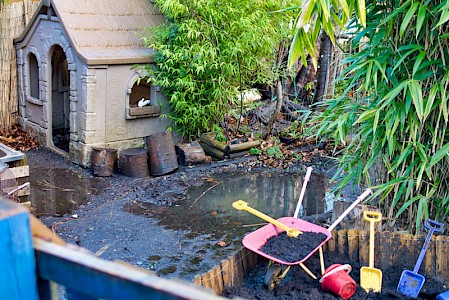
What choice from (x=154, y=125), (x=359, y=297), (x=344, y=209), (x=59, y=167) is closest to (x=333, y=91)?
(x=154, y=125)

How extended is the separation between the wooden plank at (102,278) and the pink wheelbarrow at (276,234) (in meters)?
3.09

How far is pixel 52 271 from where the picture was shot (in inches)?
48.0

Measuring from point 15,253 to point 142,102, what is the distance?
8.40 meters

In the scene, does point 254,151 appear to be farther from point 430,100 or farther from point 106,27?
point 430,100

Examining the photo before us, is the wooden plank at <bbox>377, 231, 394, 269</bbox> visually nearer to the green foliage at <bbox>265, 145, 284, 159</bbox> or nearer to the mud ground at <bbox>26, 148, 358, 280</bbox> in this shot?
the mud ground at <bbox>26, 148, 358, 280</bbox>

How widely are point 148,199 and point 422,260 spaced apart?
4.15 metres

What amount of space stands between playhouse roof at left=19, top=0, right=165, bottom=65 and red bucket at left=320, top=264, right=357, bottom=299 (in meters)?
5.55

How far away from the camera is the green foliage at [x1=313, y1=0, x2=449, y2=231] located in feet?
14.6

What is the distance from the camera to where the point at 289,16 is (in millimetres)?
9844

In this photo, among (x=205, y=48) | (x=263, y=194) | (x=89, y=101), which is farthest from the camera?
(x=205, y=48)

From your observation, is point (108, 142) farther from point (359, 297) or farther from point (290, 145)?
point (359, 297)

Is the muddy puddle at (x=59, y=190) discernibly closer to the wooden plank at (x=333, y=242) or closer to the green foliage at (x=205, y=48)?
the green foliage at (x=205, y=48)

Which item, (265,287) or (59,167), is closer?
(265,287)

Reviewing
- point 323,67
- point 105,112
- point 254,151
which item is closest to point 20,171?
point 105,112
